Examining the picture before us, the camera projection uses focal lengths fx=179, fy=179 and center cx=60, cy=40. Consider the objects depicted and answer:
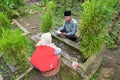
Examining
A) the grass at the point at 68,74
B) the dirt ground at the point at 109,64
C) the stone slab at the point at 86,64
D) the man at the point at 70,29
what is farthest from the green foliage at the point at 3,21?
the grass at the point at 68,74

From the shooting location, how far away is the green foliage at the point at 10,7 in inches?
265

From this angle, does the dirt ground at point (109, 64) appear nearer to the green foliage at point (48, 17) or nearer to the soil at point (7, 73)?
the green foliage at point (48, 17)

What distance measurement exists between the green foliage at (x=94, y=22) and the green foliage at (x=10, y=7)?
3.69m

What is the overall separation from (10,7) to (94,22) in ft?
13.5

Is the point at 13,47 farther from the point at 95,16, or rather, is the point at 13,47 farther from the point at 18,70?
the point at 95,16

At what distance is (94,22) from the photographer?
3932 mm

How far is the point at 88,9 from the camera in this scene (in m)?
3.92

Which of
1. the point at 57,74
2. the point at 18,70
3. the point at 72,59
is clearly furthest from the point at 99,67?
the point at 18,70

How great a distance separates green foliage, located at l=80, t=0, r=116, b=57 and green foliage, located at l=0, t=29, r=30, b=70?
1438mm

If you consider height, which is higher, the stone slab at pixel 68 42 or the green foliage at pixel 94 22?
the green foliage at pixel 94 22

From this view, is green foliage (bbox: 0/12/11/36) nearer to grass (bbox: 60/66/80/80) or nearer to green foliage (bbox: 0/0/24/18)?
green foliage (bbox: 0/0/24/18)

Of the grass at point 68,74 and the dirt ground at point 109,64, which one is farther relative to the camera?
the dirt ground at point 109,64

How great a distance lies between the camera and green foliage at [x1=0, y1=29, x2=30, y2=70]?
3.83m

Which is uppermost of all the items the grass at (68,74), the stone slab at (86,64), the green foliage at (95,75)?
the stone slab at (86,64)
